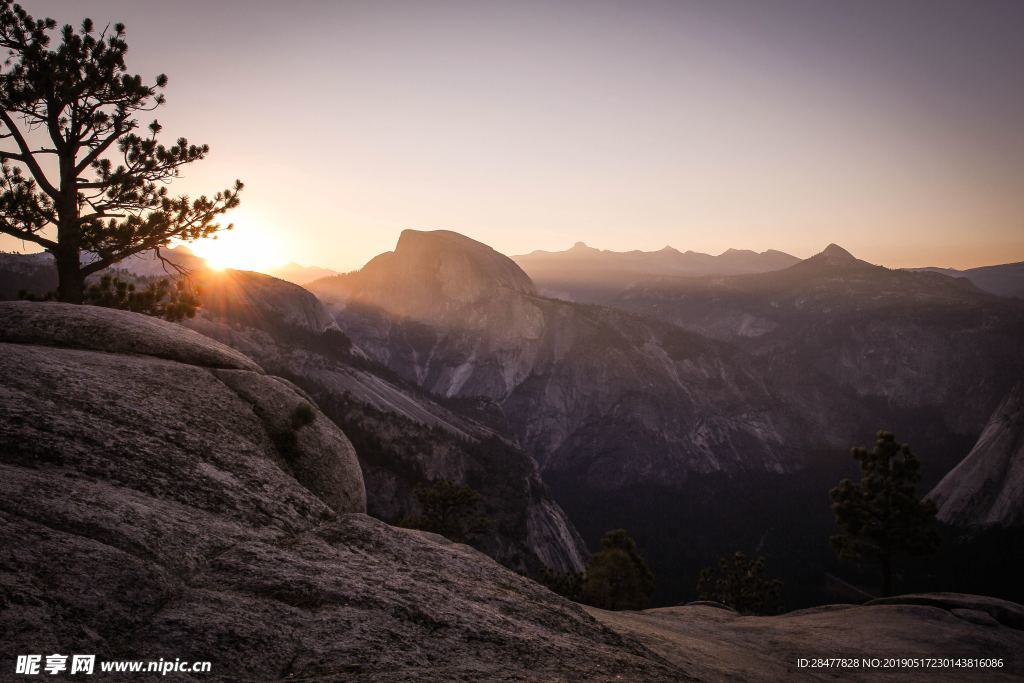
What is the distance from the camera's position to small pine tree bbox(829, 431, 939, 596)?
113ft

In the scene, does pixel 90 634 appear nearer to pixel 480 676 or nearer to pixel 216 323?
pixel 480 676

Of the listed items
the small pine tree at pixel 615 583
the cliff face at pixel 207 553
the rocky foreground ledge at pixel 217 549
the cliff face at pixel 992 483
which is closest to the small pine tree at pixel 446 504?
the small pine tree at pixel 615 583

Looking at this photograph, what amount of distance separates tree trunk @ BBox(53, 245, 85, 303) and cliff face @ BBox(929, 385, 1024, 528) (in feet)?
463

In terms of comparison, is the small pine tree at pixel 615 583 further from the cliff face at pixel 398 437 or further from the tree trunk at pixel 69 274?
the tree trunk at pixel 69 274

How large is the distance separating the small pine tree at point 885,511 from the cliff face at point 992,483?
319 feet

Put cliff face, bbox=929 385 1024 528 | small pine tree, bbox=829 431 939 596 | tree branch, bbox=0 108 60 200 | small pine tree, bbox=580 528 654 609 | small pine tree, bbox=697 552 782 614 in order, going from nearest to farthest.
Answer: tree branch, bbox=0 108 60 200 < small pine tree, bbox=829 431 939 596 < small pine tree, bbox=580 528 654 609 < small pine tree, bbox=697 552 782 614 < cliff face, bbox=929 385 1024 528

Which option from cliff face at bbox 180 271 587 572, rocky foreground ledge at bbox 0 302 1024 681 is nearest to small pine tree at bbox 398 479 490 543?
cliff face at bbox 180 271 587 572

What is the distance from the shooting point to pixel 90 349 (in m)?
11.1

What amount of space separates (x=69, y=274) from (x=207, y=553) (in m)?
15.5

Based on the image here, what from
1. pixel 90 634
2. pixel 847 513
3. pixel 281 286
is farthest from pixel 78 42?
pixel 281 286

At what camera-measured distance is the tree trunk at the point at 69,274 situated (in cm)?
1716

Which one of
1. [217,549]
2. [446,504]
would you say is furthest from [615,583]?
[217,549]

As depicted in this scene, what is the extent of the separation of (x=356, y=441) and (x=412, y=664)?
272 feet

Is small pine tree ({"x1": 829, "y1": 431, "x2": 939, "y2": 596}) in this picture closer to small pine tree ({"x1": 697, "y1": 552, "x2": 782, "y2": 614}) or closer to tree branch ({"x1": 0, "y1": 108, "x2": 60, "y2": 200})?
small pine tree ({"x1": 697, "y1": 552, "x2": 782, "y2": 614})
